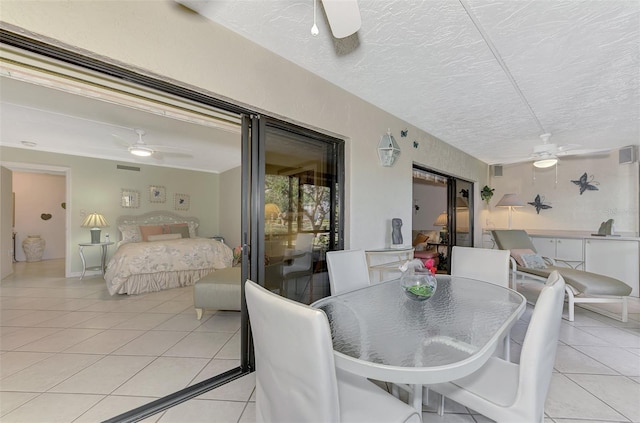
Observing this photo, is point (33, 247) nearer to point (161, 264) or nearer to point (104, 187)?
point (104, 187)

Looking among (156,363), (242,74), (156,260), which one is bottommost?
(156,363)

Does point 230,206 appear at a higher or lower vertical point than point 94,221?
higher

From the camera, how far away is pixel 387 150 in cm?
316

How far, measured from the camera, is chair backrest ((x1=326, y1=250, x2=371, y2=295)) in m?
2.04

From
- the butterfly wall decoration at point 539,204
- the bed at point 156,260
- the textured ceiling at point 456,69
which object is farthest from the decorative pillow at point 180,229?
the butterfly wall decoration at point 539,204

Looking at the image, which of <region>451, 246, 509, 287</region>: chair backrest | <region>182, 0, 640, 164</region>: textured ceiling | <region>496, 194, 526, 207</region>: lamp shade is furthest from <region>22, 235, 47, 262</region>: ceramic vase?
<region>496, 194, 526, 207</region>: lamp shade

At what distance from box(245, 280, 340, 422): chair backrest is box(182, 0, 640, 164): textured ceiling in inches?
67.7

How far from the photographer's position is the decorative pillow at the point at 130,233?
5.43m

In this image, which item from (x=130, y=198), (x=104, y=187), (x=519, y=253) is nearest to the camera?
(x=519, y=253)

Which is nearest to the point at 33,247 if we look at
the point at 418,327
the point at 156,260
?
the point at 156,260

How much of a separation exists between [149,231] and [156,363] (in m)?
4.16

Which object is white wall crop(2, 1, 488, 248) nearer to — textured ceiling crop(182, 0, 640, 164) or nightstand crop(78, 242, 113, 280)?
textured ceiling crop(182, 0, 640, 164)

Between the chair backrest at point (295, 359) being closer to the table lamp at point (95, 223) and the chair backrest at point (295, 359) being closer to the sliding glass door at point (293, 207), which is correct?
the sliding glass door at point (293, 207)

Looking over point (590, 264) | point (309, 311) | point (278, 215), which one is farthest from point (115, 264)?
point (590, 264)
